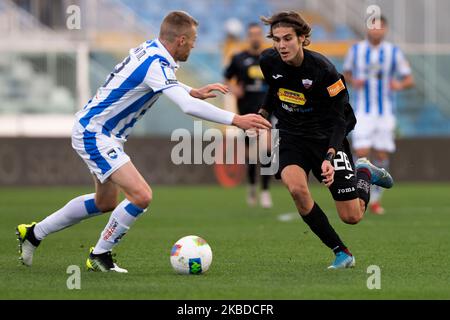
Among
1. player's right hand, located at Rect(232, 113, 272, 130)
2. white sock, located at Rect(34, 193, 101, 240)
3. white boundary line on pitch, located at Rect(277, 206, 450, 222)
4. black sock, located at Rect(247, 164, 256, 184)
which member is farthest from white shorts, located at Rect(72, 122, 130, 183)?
black sock, located at Rect(247, 164, 256, 184)

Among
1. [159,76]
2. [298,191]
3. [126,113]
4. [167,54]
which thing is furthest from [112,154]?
[298,191]

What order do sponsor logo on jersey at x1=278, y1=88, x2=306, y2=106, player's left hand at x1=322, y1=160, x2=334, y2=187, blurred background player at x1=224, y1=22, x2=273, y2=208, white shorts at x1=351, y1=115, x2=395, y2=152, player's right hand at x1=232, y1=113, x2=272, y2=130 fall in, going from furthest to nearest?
1. blurred background player at x1=224, y1=22, x2=273, y2=208
2. white shorts at x1=351, y1=115, x2=395, y2=152
3. sponsor logo on jersey at x1=278, y1=88, x2=306, y2=106
4. player's left hand at x1=322, y1=160, x2=334, y2=187
5. player's right hand at x1=232, y1=113, x2=272, y2=130

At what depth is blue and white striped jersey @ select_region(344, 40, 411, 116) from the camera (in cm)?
1391

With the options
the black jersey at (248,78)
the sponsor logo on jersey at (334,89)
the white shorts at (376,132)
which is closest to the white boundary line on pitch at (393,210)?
the white shorts at (376,132)

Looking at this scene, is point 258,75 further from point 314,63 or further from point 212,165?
point 314,63

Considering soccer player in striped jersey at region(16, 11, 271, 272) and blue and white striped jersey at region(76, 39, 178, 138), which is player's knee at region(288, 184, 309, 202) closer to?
soccer player in striped jersey at region(16, 11, 271, 272)

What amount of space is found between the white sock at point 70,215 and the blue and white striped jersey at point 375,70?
22.6 ft

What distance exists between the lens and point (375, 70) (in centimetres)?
1398

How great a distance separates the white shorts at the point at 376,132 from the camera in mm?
Result: 13883

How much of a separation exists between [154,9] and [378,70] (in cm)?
1195

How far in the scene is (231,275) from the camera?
727cm

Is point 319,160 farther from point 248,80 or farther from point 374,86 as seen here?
point 248,80

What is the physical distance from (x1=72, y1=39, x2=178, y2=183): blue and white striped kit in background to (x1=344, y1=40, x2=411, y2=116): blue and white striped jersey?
22.5ft

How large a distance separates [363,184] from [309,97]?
107 centimetres
